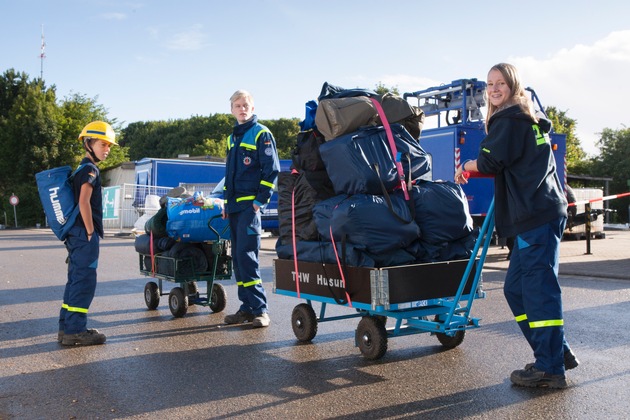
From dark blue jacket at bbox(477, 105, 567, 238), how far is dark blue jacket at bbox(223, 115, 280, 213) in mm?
2836

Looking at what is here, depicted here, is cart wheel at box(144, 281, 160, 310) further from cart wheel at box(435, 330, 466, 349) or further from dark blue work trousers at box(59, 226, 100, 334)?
cart wheel at box(435, 330, 466, 349)

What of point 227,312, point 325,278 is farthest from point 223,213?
point 325,278

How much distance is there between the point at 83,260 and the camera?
21.2 feet

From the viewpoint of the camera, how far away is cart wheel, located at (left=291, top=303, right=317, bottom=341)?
6270 millimetres

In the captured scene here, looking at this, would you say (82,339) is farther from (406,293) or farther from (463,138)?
(463,138)

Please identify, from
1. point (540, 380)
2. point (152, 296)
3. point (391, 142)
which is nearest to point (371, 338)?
point (540, 380)

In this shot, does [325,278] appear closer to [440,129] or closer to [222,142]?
[440,129]

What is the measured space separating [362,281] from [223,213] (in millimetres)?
2735

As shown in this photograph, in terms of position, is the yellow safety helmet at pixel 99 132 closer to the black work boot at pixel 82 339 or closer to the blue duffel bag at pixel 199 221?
the blue duffel bag at pixel 199 221

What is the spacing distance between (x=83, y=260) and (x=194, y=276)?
1.62 meters

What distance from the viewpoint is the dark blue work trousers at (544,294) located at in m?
4.61

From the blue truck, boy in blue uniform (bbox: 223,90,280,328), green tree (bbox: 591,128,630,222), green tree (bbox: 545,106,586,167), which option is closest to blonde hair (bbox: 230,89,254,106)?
boy in blue uniform (bbox: 223,90,280,328)

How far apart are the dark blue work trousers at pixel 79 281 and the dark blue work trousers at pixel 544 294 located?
12.6ft

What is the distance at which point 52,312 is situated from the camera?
27.4 ft
